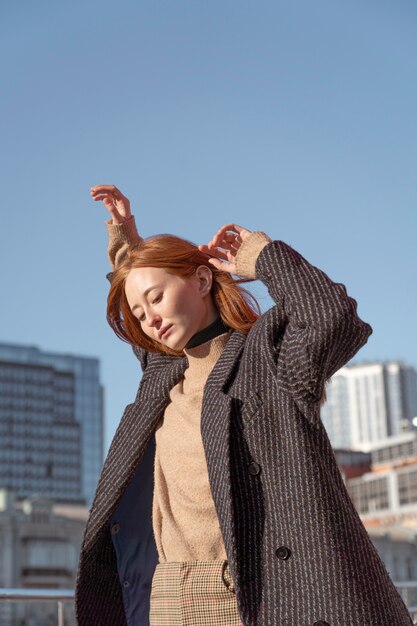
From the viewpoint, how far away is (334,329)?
268cm

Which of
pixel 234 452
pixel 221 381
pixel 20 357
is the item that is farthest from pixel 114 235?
pixel 20 357

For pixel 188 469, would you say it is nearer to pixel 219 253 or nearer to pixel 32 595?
pixel 219 253

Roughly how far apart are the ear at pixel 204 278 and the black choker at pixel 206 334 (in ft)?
0.35

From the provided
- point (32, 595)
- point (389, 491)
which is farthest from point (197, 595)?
point (389, 491)

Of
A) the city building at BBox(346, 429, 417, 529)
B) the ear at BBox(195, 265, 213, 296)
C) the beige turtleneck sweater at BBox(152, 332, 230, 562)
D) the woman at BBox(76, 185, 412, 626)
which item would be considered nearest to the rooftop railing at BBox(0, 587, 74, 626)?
the woman at BBox(76, 185, 412, 626)

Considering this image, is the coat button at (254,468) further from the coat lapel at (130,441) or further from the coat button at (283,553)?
the coat lapel at (130,441)

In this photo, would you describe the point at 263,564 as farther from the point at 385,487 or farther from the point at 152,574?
the point at 385,487

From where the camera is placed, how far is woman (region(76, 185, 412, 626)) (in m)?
2.55

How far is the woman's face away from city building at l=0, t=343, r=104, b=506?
124 metres

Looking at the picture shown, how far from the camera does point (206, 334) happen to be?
3.16m

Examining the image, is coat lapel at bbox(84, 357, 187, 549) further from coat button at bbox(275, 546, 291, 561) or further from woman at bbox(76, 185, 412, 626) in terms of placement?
coat button at bbox(275, 546, 291, 561)

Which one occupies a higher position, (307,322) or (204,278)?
(204,278)

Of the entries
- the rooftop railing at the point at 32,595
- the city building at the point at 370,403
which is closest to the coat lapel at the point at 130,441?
the rooftop railing at the point at 32,595

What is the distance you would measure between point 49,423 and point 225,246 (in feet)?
428
